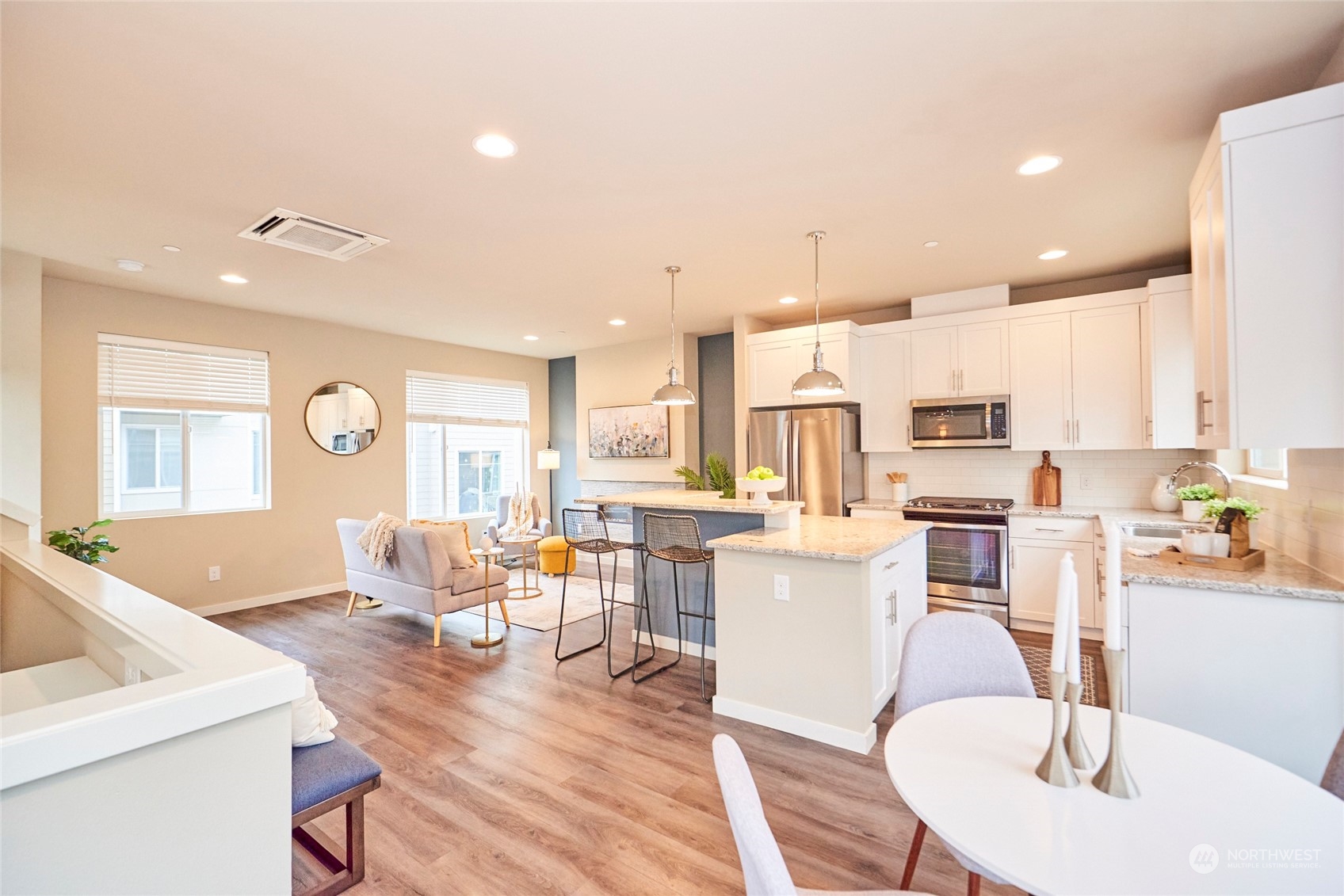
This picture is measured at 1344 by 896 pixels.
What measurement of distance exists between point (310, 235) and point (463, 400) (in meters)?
3.87

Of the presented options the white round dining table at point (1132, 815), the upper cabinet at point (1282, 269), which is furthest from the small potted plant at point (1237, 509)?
the white round dining table at point (1132, 815)

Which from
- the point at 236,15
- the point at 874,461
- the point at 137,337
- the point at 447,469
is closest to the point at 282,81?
the point at 236,15

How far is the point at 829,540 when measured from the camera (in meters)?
3.12

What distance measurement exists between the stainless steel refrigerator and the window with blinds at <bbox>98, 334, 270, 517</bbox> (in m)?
4.48

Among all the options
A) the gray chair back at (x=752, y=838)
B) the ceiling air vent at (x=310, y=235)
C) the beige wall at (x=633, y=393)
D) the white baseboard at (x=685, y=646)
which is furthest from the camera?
the beige wall at (x=633, y=393)

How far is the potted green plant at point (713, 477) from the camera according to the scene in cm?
596

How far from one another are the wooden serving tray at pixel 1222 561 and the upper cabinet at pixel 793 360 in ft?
9.36

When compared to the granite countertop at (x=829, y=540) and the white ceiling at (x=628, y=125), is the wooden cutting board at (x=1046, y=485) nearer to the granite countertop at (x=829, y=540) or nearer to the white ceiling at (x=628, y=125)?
the white ceiling at (x=628, y=125)

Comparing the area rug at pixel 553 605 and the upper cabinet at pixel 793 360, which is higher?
the upper cabinet at pixel 793 360

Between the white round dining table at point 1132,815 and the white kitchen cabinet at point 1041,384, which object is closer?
the white round dining table at point 1132,815

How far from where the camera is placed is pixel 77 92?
2.16 meters

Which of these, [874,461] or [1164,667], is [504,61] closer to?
[1164,667]

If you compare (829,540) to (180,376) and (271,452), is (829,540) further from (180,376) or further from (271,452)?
(180,376)

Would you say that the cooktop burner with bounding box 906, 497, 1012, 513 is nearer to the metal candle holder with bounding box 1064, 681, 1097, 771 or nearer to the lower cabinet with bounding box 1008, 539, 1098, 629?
the lower cabinet with bounding box 1008, 539, 1098, 629
